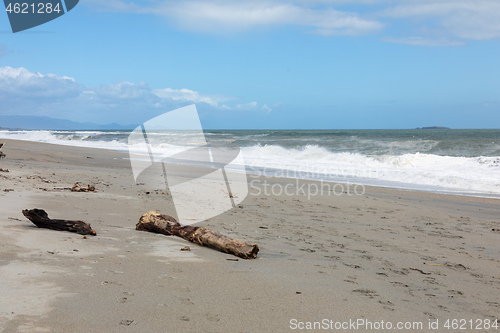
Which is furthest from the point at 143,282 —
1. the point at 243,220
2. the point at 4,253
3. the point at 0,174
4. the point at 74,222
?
the point at 0,174

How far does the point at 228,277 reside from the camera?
3.21 m

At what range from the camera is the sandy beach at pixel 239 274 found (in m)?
2.42

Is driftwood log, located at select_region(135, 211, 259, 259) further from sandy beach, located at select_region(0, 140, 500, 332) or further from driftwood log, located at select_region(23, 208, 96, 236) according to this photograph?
driftwood log, located at select_region(23, 208, 96, 236)

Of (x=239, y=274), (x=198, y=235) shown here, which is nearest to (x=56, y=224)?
(x=198, y=235)

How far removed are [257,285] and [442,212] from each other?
5494mm

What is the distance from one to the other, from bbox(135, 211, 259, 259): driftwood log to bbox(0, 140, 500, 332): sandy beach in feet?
0.35

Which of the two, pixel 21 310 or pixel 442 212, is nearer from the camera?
pixel 21 310

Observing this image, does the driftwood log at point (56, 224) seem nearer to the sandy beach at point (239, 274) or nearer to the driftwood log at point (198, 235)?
the sandy beach at point (239, 274)

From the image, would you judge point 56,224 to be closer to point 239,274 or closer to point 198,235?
point 198,235

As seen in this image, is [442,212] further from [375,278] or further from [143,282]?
[143,282]

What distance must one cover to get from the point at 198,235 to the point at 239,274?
1.00m

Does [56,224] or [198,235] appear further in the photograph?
[198,235]

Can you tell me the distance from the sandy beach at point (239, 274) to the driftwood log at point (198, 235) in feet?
0.35

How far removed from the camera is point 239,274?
10.8 feet
